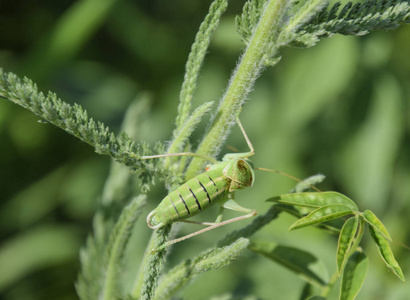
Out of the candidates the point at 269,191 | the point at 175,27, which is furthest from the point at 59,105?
the point at 175,27

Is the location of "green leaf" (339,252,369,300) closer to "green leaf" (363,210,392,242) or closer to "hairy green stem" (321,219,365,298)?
"hairy green stem" (321,219,365,298)

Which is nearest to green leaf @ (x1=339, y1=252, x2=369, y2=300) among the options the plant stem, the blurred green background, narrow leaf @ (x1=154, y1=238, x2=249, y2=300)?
narrow leaf @ (x1=154, y1=238, x2=249, y2=300)

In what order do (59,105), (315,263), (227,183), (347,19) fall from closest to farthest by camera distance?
(59,105), (347,19), (227,183), (315,263)

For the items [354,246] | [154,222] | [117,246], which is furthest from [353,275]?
[117,246]

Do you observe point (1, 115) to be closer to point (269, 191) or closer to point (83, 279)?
point (83, 279)

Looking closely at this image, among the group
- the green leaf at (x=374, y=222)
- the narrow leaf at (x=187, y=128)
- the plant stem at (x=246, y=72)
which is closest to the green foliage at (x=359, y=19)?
the plant stem at (x=246, y=72)

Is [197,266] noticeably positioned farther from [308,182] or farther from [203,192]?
[308,182]
